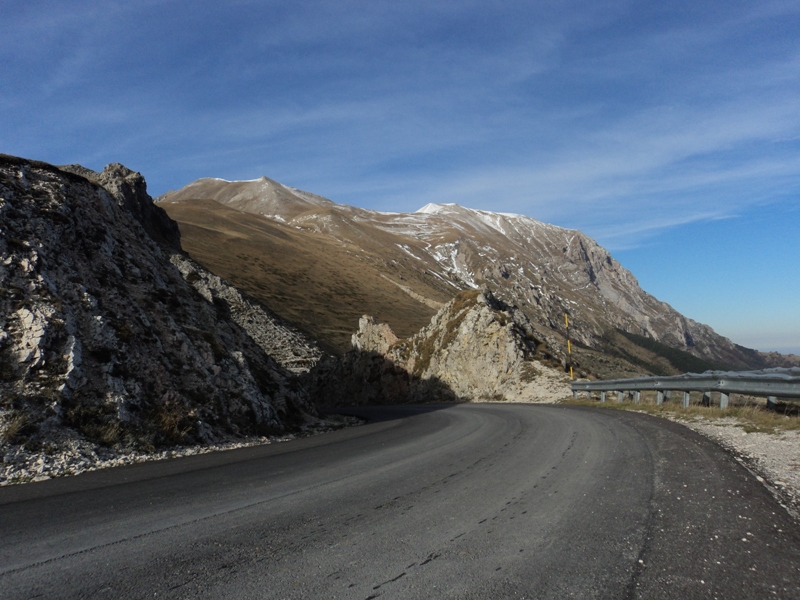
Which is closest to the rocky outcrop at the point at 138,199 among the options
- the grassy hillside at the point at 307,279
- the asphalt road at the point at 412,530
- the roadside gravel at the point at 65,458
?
the grassy hillside at the point at 307,279

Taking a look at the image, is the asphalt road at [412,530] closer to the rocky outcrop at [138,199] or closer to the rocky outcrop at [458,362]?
the rocky outcrop at [458,362]

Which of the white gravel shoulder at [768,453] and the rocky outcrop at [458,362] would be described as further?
the rocky outcrop at [458,362]

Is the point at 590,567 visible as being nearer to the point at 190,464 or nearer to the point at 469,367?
the point at 190,464

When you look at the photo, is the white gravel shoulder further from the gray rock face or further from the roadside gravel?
the gray rock face

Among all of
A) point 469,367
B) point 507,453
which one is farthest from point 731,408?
point 469,367

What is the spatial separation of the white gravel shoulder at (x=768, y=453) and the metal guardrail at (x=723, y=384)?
52.2 inches

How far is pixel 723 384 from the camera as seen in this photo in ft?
49.5

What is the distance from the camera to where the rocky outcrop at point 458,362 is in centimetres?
3171

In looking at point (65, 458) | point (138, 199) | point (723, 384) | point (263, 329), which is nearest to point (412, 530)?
point (65, 458)

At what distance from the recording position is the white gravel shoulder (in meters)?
6.40

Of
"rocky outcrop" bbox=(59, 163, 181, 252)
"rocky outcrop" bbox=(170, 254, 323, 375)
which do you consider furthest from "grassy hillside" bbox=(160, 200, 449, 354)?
"rocky outcrop" bbox=(59, 163, 181, 252)

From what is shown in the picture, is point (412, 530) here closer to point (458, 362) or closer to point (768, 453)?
point (768, 453)

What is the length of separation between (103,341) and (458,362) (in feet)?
89.0

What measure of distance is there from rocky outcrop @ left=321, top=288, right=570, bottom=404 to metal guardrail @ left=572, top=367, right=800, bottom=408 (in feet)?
21.6
